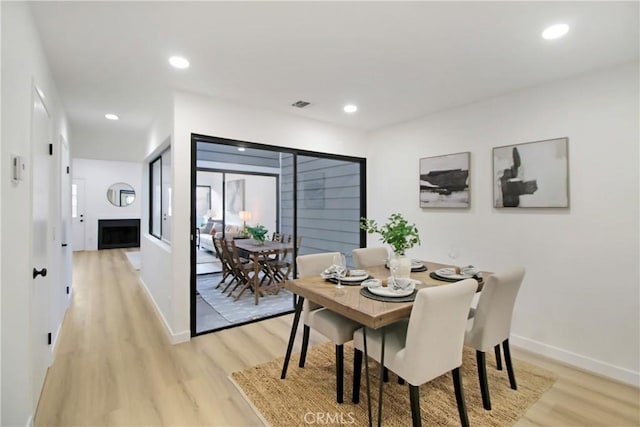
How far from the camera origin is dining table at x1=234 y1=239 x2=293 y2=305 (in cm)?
416

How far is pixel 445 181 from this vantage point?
368cm

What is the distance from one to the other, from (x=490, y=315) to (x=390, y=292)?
2.31 ft

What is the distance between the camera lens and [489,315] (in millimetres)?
2074

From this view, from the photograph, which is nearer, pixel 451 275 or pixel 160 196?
pixel 451 275

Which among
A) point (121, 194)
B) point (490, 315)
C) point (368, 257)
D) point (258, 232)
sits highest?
point (121, 194)

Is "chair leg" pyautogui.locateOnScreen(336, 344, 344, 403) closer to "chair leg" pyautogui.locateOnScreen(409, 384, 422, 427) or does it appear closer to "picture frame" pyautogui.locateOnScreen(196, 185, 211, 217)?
"chair leg" pyautogui.locateOnScreen(409, 384, 422, 427)

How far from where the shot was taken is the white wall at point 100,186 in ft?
29.9

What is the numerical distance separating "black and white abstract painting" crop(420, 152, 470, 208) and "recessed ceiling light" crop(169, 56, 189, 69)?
283cm

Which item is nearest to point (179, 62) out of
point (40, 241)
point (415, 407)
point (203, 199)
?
point (203, 199)

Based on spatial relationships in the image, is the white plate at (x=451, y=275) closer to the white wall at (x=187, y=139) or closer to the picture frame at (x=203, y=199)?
the white wall at (x=187, y=139)

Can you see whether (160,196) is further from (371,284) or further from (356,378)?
(356,378)

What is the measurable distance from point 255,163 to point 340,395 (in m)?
2.82

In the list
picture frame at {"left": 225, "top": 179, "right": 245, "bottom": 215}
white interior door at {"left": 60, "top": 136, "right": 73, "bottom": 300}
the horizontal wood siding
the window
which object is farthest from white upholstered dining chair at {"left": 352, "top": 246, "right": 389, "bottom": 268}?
white interior door at {"left": 60, "top": 136, "right": 73, "bottom": 300}

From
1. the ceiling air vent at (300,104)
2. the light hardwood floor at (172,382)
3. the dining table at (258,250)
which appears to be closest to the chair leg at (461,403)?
the light hardwood floor at (172,382)
